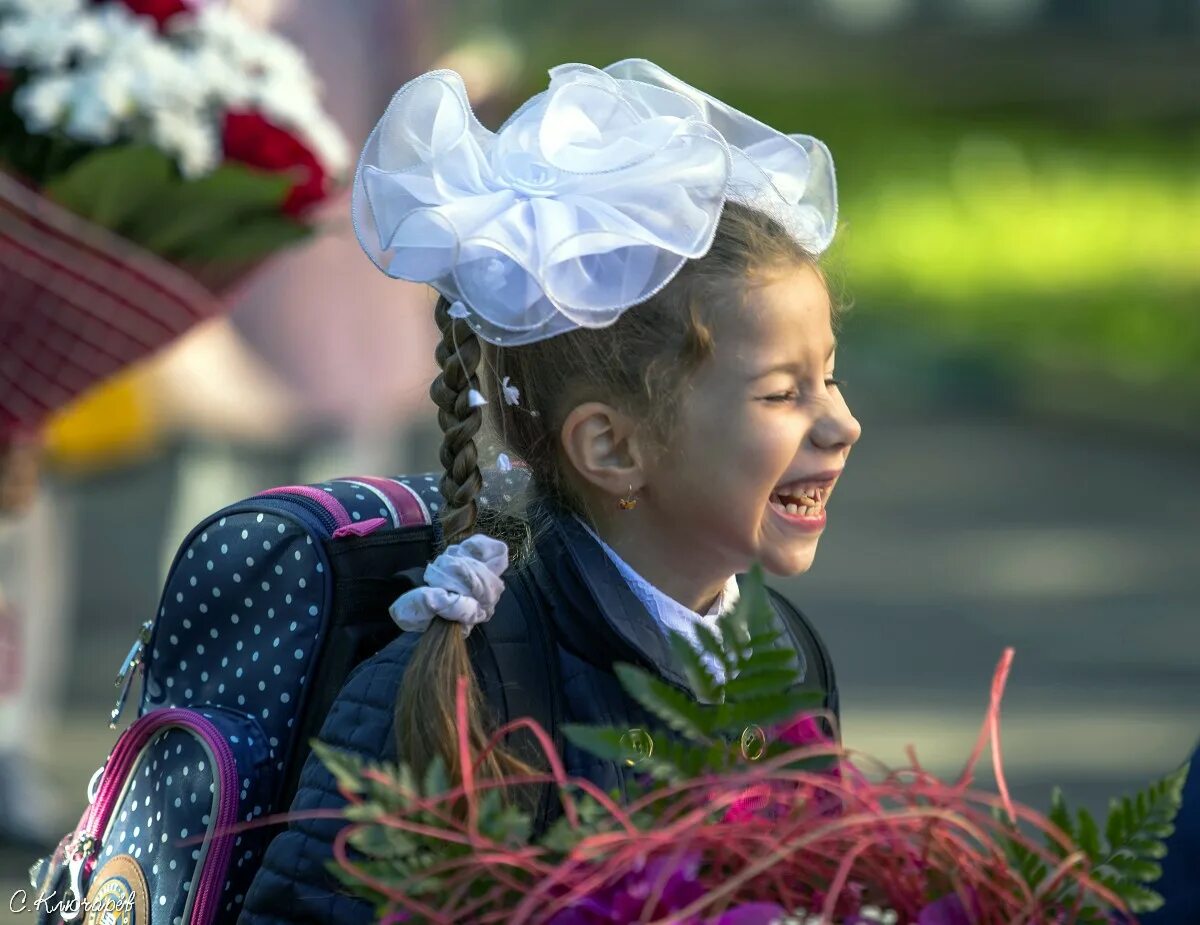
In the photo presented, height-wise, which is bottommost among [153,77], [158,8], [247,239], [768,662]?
[768,662]

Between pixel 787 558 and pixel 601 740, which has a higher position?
pixel 787 558

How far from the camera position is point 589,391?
2.06 m

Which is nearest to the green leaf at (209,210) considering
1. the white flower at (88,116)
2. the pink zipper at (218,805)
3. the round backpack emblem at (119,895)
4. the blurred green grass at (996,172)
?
the white flower at (88,116)

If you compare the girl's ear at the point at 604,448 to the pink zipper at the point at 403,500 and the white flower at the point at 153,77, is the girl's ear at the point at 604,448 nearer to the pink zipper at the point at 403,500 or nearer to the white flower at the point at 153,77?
the pink zipper at the point at 403,500

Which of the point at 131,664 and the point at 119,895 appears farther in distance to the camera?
the point at 131,664

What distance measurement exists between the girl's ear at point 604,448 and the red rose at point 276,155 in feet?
4.38

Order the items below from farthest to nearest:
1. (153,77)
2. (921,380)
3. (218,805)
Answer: (921,380) → (153,77) → (218,805)

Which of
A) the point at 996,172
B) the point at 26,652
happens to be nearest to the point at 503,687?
the point at 26,652

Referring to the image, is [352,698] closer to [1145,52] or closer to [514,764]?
[514,764]

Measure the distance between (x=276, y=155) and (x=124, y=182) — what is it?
0.25 metres

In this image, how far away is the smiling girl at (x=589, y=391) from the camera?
6.11 ft

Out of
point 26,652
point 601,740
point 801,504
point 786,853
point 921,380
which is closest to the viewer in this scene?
point 786,853

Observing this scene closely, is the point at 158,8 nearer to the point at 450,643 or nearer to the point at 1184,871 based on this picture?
the point at 450,643

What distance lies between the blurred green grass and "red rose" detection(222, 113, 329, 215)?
10.1m
